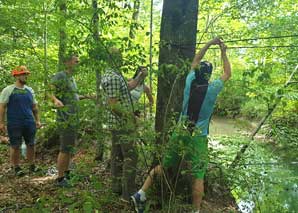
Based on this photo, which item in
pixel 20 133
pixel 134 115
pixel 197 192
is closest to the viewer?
pixel 134 115

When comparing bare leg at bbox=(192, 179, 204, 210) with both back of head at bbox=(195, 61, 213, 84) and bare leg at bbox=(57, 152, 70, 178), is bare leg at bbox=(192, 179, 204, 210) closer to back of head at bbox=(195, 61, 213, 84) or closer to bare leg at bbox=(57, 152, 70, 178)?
back of head at bbox=(195, 61, 213, 84)

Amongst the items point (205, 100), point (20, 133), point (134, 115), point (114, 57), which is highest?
point (114, 57)

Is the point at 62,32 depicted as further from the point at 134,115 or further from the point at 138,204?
the point at 138,204

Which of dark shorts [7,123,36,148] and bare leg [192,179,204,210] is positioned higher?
dark shorts [7,123,36,148]

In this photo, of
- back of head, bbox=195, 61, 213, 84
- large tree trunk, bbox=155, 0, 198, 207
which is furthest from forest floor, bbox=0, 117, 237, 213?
back of head, bbox=195, 61, 213, 84

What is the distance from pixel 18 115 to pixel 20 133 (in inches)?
10.3

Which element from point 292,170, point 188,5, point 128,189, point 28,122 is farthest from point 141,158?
point 292,170

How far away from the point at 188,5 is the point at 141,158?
158 cm

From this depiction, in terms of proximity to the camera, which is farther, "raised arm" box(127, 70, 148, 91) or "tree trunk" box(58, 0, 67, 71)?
"tree trunk" box(58, 0, 67, 71)

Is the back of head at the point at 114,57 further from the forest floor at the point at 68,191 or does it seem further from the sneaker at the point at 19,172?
the sneaker at the point at 19,172

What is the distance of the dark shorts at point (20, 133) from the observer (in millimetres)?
4938

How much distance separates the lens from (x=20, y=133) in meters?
5.02

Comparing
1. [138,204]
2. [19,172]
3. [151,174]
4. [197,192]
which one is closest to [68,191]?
[138,204]

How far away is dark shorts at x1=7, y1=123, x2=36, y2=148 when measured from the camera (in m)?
4.94
